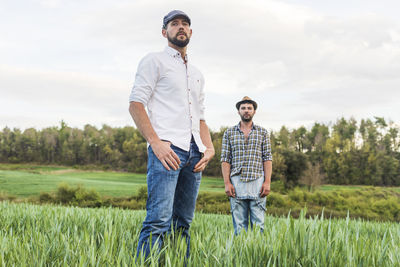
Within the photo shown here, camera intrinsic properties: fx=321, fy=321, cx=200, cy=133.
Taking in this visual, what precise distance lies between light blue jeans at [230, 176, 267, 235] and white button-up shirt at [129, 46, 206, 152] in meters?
1.79

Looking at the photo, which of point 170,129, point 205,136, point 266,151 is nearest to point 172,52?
point 170,129

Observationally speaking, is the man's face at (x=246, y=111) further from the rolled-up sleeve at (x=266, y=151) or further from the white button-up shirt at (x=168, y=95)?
the white button-up shirt at (x=168, y=95)

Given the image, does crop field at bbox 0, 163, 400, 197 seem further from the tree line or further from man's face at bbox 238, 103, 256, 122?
man's face at bbox 238, 103, 256, 122

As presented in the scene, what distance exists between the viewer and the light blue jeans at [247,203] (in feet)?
13.4

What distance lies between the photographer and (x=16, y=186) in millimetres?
20688

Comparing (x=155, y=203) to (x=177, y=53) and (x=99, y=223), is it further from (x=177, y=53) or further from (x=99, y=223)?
(x=99, y=223)

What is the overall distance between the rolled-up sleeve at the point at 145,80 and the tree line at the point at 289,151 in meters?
15.4

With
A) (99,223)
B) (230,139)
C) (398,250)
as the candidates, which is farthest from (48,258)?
(230,139)

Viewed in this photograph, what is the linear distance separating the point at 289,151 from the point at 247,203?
14.8 m

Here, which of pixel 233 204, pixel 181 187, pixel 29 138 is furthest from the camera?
pixel 29 138

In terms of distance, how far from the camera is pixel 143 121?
224 cm

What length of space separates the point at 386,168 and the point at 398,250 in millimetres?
29761

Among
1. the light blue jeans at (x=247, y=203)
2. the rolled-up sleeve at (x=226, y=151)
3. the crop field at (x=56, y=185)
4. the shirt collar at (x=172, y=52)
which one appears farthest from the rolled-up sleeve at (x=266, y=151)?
the crop field at (x=56, y=185)

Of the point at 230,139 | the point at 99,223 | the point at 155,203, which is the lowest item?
Answer: the point at 99,223
